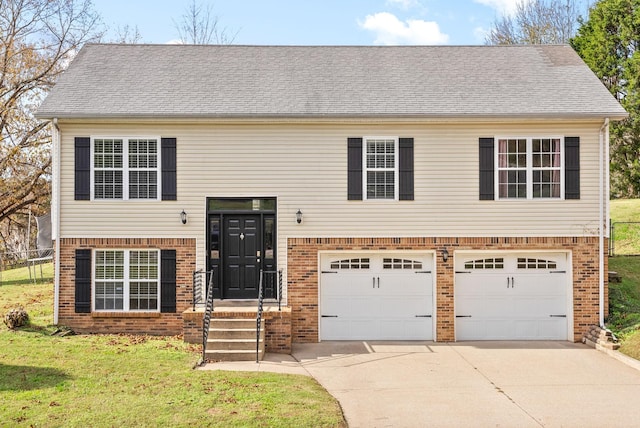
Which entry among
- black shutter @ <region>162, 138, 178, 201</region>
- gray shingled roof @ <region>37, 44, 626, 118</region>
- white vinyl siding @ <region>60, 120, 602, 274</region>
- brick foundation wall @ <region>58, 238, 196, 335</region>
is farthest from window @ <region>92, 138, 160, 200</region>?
brick foundation wall @ <region>58, 238, 196, 335</region>

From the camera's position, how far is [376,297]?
13.6 m

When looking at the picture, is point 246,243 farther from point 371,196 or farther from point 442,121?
point 442,121

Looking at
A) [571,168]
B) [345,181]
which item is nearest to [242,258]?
[345,181]

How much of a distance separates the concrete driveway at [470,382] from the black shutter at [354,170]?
11.7 feet

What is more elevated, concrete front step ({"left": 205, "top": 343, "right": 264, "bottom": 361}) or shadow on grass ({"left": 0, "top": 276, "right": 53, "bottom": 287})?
shadow on grass ({"left": 0, "top": 276, "right": 53, "bottom": 287})

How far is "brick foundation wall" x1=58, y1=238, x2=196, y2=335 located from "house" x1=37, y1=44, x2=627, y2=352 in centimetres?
4

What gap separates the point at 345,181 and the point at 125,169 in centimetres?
522

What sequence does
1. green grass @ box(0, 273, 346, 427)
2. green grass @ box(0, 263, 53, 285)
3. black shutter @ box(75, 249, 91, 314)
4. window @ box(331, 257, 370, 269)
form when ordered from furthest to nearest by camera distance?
green grass @ box(0, 263, 53, 285)
window @ box(331, 257, 370, 269)
black shutter @ box(75, 249, 91, 314)
green grass @ box(0, 273, 346, 427)

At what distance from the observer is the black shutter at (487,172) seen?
43.9 feet

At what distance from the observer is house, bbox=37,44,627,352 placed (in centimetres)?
1318

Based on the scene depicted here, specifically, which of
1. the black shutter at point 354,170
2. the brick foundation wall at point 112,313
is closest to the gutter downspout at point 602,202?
the black shutter at point 354,170

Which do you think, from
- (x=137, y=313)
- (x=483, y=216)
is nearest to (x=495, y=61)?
(x=483, y=216)

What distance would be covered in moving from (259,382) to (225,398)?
1004 millimetres

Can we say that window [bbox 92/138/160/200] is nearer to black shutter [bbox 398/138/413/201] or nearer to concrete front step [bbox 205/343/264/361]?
concrete front step [bbox 205/343/264/361]
